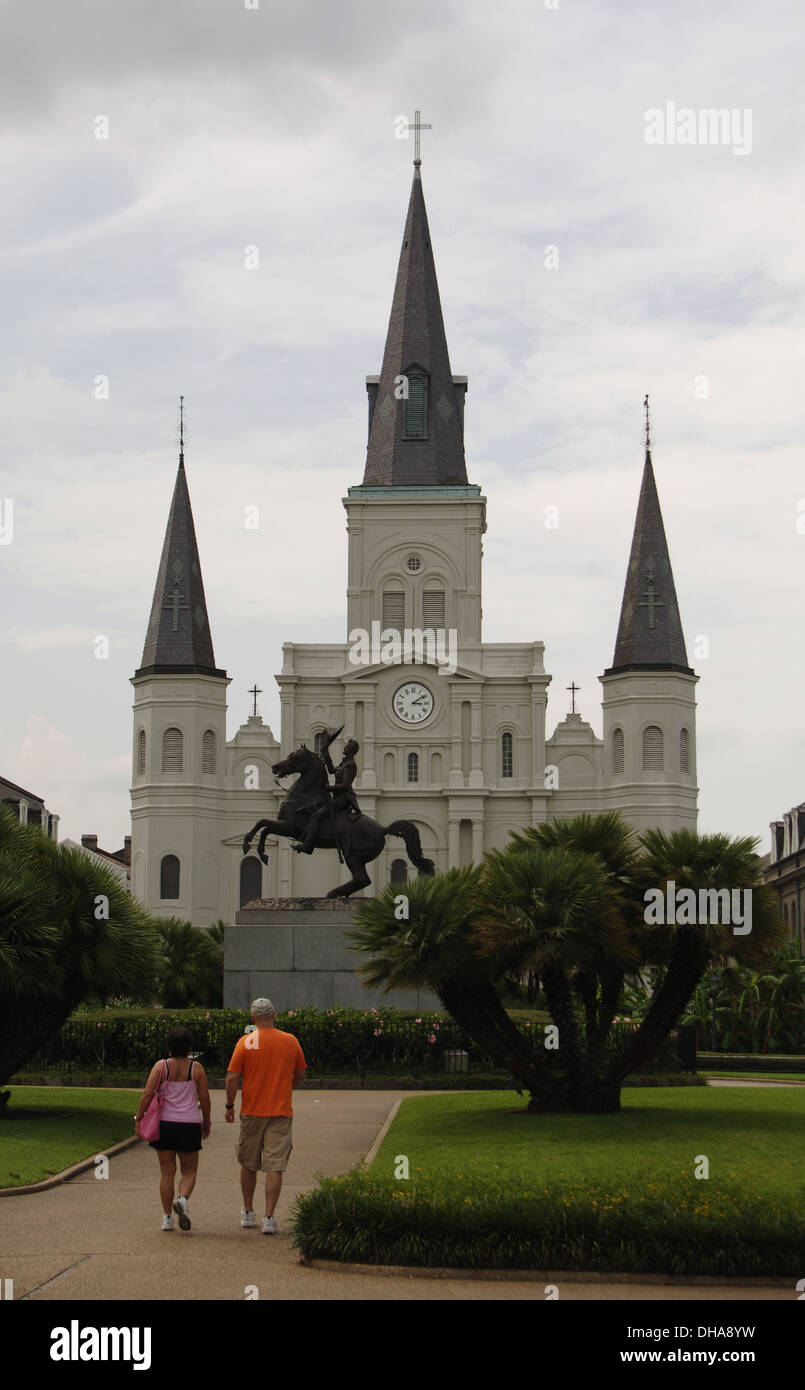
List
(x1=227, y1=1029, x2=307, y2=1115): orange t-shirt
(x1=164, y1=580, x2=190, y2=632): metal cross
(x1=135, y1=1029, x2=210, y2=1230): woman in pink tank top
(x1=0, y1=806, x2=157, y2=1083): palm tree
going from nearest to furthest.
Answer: (x1=135, y1=1029, x2=210, y2=1230): woman in pink tank top → (x1=227, y1=1029, x2=307, y2=1115): orange t-shirt → (x1=0, y1=806, x2=157, y2=1083): palm tree → (x1=164, y1=580, x2=190, y2=632): metal cross

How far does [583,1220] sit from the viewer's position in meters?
12.0

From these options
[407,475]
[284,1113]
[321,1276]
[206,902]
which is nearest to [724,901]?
[284,1113]

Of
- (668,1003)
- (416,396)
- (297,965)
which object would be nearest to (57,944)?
(668,1003)

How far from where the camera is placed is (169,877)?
274ft

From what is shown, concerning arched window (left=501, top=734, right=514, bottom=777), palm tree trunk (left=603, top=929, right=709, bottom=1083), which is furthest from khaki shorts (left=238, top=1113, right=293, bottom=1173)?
arched window (left=501, top=734, right=514, bottom=777)

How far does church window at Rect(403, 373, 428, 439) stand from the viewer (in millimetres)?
91625

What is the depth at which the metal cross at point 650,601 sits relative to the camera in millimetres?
84375

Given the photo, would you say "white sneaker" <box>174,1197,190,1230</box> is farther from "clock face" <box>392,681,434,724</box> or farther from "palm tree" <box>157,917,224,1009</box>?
"clock face" <box>392,681,434,724</box>

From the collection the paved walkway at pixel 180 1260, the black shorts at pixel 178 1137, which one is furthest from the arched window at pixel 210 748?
the black shorts at pixel 178 1137

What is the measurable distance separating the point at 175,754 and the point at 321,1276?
7436 cm

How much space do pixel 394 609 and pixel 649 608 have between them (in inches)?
530

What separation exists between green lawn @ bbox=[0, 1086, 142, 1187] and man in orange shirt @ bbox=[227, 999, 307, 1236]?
110 inches
